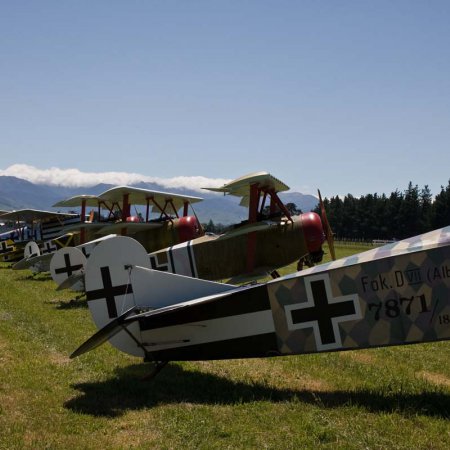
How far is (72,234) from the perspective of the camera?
79.8 ft

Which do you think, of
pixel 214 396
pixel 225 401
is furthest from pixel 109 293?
pixel 225 401

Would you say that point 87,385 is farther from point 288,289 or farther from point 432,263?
point 432,263

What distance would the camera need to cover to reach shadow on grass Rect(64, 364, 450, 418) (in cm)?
606

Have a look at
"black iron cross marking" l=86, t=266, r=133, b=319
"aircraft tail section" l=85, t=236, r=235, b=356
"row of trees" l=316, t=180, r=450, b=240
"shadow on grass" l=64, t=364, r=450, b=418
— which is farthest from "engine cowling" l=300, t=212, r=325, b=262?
"row of trees" l=316, t=180, r=450, b=240

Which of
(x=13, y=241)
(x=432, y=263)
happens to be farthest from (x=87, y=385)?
(x=13, y=241)

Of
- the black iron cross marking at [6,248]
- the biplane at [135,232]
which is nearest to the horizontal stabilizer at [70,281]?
the biplane at [135,232]

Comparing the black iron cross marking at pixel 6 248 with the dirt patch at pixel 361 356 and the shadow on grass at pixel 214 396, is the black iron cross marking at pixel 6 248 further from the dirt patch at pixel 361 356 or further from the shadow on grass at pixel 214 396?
the dirt patch at pixel 361 356

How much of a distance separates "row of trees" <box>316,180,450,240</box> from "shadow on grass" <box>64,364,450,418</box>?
88116mm

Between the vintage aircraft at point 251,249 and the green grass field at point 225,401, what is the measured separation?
4113 millimetres

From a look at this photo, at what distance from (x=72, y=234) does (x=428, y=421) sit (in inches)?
846

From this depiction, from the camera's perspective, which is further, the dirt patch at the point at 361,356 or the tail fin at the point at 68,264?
the tail fin at the point at 68,264

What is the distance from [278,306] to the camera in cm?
683

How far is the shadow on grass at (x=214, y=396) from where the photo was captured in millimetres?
6062

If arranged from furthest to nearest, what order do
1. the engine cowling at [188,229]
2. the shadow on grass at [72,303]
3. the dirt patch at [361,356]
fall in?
the engine cowling at [188,229] < the shadow on grass at [72,303] < the dirt patch at [361,356]
